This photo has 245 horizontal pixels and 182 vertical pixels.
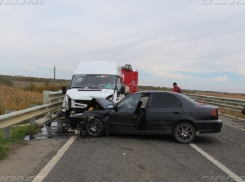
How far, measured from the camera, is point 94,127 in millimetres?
8430

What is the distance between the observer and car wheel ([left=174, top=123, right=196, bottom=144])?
7750 mm

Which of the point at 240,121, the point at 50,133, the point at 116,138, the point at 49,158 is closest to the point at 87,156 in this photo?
the point at 49,158

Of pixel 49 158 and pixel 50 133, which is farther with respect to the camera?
pixel 50 133

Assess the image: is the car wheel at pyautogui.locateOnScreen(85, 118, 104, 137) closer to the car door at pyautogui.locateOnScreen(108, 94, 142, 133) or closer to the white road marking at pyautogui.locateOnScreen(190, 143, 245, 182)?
the car door at pyautogui.locateOnScreen(108, 94, 142, 133)

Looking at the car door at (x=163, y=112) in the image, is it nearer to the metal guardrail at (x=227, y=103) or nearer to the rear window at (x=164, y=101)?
the rear window at (x=164, y=101)

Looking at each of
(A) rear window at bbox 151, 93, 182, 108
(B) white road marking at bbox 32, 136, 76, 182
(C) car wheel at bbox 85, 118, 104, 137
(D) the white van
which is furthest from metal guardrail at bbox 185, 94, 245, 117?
(B) white road marking at bbox 32, 136, 76, 182

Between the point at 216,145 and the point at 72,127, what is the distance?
4.97 m

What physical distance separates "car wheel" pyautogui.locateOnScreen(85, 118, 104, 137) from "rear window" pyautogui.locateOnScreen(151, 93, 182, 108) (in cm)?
173

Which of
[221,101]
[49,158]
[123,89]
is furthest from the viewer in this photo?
[221,101]

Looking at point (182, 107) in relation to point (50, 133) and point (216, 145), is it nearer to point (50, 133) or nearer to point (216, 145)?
point (216, 145)

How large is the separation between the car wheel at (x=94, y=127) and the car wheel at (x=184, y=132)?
2.28 meters

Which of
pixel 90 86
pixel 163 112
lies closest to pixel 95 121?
pixel 163 112

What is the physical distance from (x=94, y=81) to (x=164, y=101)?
4.55 metres

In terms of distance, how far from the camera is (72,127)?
9.79 m
